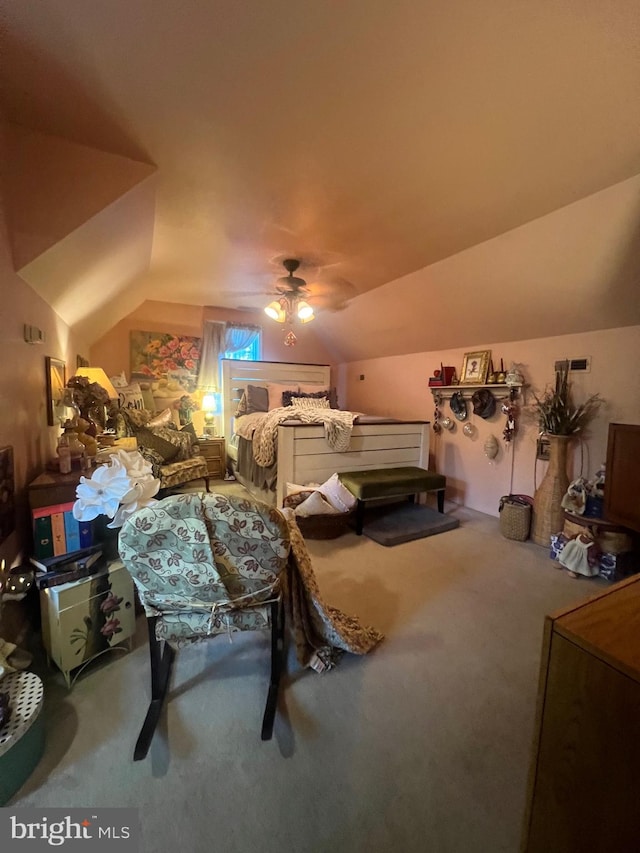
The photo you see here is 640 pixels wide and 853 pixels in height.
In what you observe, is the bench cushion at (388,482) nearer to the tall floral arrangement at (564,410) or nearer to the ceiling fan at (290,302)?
the tall floral arrangement at (564,410)

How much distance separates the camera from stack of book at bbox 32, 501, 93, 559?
4.77ft

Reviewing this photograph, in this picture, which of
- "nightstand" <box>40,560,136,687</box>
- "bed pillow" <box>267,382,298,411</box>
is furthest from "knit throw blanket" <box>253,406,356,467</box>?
"nightstand" <box>40,560,136,687</box>

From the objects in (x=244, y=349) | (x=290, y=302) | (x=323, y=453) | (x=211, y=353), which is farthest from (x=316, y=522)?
(x=244, y=349)

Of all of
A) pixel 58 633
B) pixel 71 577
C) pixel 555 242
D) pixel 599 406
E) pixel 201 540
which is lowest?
pixel 58 633

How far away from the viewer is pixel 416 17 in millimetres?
1061

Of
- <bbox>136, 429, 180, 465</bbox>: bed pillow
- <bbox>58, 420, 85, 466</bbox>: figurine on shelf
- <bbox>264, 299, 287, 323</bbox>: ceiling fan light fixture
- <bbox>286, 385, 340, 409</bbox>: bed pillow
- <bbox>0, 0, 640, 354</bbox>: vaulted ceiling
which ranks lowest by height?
<bbox>136, 429, 180, 465</bbox>: bed pillow

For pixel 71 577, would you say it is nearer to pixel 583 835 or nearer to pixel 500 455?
pixel 583 835

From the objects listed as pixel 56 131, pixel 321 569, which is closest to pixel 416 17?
pixel 56 131

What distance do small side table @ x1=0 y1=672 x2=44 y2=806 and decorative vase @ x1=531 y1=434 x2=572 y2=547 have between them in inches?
129

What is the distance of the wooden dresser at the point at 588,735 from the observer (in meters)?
0.61

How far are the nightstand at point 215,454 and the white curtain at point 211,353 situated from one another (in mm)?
815

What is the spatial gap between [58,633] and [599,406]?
3664mm

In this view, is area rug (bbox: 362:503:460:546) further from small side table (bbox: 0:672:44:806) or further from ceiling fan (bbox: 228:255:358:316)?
small side table (bbox: 0:672:44:806)

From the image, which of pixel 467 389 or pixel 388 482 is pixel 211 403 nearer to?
pixel 388 482
